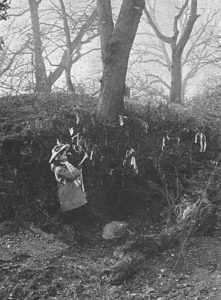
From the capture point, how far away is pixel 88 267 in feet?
15.7

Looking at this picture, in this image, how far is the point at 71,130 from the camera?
5.95 meters

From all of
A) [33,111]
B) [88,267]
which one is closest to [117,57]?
[33,111]

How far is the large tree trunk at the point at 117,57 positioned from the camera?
19.5ft

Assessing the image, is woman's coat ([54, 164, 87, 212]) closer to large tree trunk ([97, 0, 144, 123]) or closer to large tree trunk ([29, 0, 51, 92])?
large tree trunk ([97, 0, 144, 123])

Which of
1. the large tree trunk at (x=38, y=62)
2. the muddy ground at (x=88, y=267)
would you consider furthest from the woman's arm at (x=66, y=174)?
→ the large tree trunk at (x=38, y=62)

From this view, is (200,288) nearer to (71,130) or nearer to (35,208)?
(35,208)

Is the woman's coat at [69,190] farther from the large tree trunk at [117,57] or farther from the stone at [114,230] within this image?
the large tree trunk at [117,57]

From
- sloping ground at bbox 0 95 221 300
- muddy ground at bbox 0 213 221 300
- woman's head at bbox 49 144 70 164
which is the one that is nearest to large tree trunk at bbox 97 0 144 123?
sloping ground at bbox 0 95 221 300

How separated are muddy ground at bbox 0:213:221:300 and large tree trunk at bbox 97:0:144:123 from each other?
173 cm

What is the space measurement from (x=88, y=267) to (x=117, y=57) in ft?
9.38

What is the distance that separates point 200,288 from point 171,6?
27.5m

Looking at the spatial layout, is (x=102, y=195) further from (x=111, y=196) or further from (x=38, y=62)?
(x=38, y=62)

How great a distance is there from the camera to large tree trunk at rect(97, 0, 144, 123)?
5.95 metres

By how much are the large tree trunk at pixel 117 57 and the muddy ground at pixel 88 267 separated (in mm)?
1725
